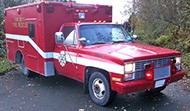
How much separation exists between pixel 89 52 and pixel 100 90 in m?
0.89

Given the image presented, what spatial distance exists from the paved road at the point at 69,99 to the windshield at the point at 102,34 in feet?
4.66

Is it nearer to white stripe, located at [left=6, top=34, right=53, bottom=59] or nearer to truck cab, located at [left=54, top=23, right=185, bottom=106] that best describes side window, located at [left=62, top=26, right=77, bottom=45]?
truck cab, located at [left=54, top=23, right=185, bottom=106]

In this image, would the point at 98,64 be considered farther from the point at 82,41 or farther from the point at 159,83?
the point at 159,83

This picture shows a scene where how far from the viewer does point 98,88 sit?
5910mm

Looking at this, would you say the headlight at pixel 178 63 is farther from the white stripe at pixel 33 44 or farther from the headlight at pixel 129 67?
the white stripe at pixel 33 44

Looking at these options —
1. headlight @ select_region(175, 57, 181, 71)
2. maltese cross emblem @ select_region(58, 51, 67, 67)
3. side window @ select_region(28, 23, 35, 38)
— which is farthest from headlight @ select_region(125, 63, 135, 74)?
side window @ select_region(28, 23, 35, 38)

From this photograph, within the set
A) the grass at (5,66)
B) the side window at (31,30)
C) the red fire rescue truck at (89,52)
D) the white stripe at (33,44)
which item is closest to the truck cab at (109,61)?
the red fire rescue truck at (89,52)

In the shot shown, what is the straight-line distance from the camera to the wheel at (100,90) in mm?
5617

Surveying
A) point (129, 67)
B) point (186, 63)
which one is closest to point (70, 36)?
point (129, 67)

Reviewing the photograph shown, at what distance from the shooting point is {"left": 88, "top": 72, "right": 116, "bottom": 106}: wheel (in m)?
5.62

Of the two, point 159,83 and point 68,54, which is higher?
point 68,54

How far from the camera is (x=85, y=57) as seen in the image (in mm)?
6148

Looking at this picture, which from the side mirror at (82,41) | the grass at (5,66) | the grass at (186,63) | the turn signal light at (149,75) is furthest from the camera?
the grass at (5,66)

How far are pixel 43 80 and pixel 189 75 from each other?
15.2 ft
